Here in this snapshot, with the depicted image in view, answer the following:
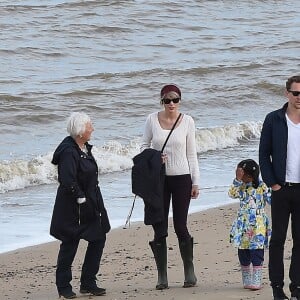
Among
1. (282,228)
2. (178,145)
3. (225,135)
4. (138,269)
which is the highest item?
(178,145)

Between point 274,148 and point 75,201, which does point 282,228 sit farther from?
point 75,201

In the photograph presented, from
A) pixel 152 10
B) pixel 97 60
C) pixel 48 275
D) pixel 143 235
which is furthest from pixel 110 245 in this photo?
pixel 152 10

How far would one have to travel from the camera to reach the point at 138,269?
8117mm

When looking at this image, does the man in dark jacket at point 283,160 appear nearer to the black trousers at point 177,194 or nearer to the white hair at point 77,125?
the black trousers at point 177,194

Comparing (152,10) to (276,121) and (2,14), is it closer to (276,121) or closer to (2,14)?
(2,14)

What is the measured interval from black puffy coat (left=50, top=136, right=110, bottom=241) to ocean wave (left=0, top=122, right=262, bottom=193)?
18.8 ft

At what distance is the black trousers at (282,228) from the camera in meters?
6.38

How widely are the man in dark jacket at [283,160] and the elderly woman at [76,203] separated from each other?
132 cm

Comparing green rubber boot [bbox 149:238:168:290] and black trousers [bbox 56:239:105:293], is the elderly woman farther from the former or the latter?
green rubber boot [bbox 149:238:168:290]

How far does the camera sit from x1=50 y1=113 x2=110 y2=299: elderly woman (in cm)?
700

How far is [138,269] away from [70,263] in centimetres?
102

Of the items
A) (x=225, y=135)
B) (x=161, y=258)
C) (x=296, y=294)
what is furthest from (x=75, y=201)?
(x=225, y=135)

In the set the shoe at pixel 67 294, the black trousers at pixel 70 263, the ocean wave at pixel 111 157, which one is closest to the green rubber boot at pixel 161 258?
the black trousers at pixel 70 263

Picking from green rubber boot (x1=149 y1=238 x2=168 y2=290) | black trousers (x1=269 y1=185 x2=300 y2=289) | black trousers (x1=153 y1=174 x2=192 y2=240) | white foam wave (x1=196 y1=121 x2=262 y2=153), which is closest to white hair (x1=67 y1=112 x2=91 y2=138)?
black trousers (x1=153 y1=174 x2=192 y2=240)
